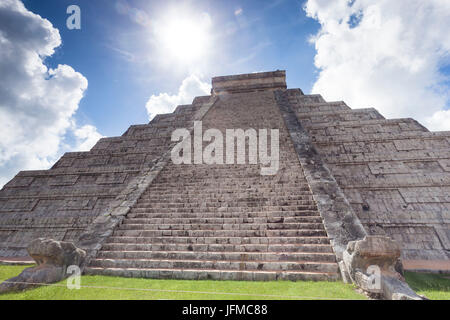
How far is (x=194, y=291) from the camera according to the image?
3.36 metres

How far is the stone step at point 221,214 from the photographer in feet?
17.3

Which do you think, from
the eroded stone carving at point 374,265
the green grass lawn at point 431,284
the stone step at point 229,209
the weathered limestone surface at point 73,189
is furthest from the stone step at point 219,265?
A: the weathered limestone surface at point 73,189

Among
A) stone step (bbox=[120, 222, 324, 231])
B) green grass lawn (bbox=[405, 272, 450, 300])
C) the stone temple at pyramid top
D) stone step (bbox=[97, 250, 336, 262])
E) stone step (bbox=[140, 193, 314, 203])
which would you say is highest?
the stone temple at pyramid top

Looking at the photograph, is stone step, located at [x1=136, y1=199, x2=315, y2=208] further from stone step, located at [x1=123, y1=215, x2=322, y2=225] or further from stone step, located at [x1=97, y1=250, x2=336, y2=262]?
stone step, located at [x1=97, y1=250, x2=336, y2=262]

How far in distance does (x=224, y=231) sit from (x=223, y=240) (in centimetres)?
26

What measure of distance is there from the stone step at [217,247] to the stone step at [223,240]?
65 mm

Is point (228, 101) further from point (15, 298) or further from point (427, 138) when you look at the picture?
point (15, 298)

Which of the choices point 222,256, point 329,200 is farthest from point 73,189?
point 329,200

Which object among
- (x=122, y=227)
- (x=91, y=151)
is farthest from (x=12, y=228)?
(x=122, y=227)

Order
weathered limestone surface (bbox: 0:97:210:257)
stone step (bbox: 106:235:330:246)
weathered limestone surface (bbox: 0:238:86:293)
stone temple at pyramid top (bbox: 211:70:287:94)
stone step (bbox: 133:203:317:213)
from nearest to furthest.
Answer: weathered limestone surface (bbox: 0:238:86:293) → stone step (bbox: 106:235:330:246) → stone step (bbox: 133:203:317:213) → weathered limestone surface (bbox: 0:97:210:257) → stone temple at pyramid top (bbox: 211:70:287:94)

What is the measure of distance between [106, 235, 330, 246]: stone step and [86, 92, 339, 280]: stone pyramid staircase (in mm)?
19

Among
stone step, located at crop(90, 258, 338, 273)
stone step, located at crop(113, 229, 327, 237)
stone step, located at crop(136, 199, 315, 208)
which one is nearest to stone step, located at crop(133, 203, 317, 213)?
stone step, located at crop(136, 199, 315, 208)

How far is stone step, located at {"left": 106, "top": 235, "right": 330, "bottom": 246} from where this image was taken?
4484 mm

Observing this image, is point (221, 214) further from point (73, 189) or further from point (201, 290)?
point (73, 189)
